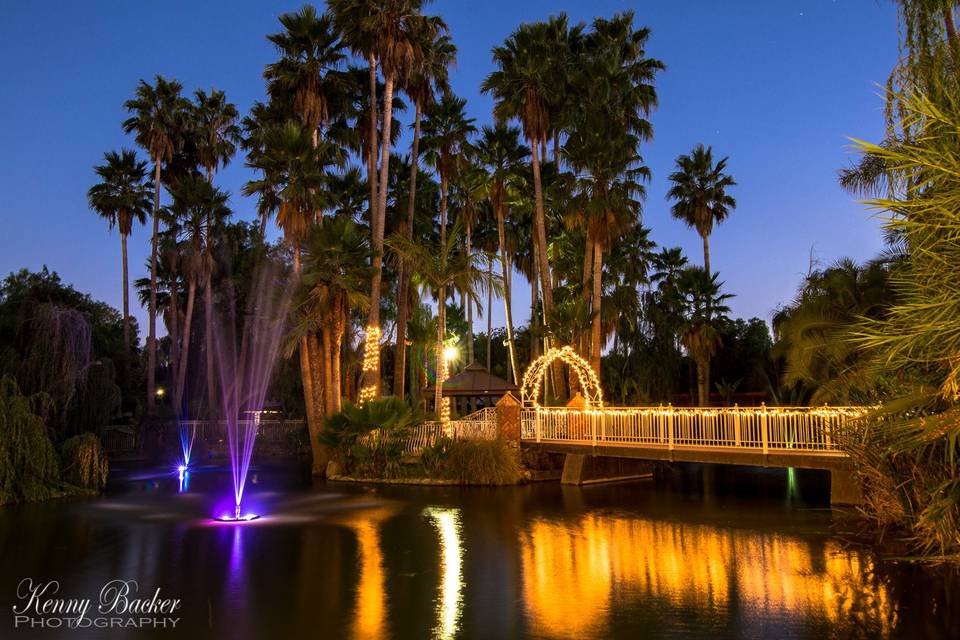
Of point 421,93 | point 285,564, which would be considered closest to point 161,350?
point 421,93

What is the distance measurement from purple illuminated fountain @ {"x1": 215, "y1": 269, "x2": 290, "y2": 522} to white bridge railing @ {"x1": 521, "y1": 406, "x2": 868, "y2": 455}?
14.0 meters

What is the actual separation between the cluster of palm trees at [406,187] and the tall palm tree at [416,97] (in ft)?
0.30

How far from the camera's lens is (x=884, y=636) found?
7.92 meters

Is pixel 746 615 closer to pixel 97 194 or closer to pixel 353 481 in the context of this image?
pixel 353 481

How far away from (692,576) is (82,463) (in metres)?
17.8

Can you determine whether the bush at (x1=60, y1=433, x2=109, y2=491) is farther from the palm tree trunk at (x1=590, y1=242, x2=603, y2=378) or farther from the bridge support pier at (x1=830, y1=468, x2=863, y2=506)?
the bridge support pier at (x1=830, y1=468, x2=863, y2=506)

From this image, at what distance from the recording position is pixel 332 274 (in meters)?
26.5

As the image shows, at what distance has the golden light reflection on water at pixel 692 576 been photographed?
884cm

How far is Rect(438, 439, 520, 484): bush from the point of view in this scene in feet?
76.2

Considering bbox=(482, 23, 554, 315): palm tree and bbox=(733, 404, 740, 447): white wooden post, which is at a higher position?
bbox=(482, 23, 554, 315): palm tree

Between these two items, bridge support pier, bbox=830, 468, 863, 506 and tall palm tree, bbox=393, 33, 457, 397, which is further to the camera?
tall palm tree, bbox=393, 33, 457, 397

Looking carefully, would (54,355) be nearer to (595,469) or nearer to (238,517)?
(238,517)

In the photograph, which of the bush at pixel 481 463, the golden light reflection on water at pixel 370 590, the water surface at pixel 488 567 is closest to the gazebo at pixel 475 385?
the bush at pixel 481 463

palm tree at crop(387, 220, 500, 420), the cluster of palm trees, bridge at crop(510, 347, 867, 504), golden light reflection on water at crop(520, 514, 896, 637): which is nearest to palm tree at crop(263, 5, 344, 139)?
the cluster of palm trees
